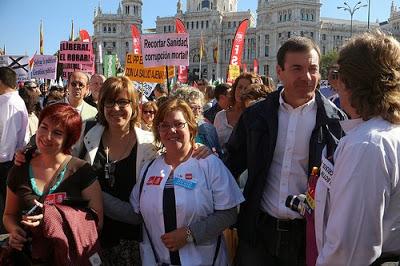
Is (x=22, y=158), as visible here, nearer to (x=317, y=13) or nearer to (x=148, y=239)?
(x=148, y=239)

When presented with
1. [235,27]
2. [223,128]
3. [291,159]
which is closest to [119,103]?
[291,159]

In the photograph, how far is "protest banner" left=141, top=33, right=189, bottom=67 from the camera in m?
7.58

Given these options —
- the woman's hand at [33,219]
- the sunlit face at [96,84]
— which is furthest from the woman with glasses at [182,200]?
the sunlit face at [96,84]

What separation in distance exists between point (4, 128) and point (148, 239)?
3.02 m

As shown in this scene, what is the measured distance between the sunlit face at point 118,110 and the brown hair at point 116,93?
1.0 inches

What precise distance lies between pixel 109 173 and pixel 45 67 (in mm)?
9387

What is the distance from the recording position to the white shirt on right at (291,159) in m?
2.71

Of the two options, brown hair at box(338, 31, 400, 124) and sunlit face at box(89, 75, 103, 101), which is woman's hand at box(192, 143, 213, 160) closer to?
brown hair at box(338, 31, 400, 124)

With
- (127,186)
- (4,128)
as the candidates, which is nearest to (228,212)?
(127,186)

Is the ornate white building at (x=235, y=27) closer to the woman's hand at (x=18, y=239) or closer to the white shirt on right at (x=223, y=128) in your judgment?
the white shirt on right at (x=223, y=128)


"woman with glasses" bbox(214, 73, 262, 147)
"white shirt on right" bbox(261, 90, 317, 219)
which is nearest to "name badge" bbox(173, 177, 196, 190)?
"white shirt on right" bbox(261, 90, 317, 219)

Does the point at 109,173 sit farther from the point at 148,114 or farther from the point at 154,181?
the point at 148,114

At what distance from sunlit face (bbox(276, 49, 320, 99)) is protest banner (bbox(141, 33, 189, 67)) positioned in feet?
15.9

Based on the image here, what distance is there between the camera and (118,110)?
305 centimetres
